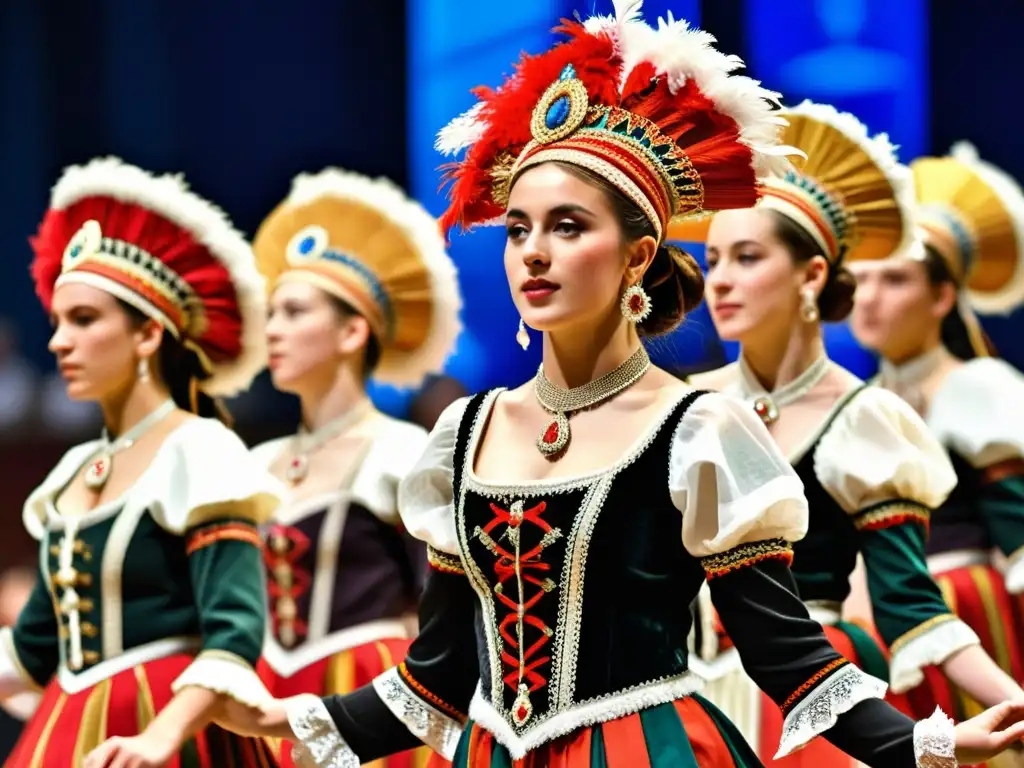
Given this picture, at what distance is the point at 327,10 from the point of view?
5164 mm

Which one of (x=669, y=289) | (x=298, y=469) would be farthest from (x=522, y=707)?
(x=298, y=469)

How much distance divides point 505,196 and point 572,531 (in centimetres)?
55

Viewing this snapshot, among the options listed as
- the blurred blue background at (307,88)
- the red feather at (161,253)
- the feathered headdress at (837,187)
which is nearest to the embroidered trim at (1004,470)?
the feathered headdress at (837,187)

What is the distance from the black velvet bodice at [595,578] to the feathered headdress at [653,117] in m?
0.32

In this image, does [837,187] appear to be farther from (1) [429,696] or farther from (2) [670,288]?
(1) [429,696]

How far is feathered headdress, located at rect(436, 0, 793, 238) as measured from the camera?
2.35m

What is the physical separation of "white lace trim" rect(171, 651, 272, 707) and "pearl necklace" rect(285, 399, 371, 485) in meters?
1.13

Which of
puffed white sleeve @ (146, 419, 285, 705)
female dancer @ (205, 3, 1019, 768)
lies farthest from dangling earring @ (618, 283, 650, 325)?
puffed white sleeve @ (146, 419, 285, 705)

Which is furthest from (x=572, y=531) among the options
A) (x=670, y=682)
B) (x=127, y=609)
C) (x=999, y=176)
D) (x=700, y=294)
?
(x=999, y=176)

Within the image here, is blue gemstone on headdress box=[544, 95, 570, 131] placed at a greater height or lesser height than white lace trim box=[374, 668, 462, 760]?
greater

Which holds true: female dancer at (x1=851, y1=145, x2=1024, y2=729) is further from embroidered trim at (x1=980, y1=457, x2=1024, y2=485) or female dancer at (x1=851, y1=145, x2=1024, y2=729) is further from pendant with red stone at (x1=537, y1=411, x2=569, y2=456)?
pendant with red stone at (x1=537, y1=411, x2=569, y2=456)

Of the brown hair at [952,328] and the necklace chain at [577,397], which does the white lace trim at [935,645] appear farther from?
the brown hair at [952,328]

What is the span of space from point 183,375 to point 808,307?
1.26 meters

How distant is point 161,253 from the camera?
3365 millimetres
